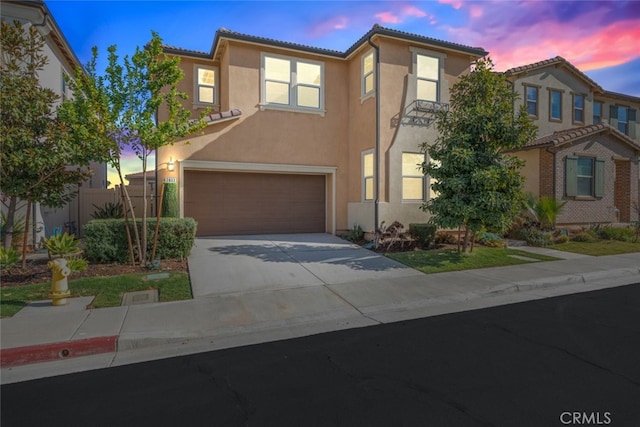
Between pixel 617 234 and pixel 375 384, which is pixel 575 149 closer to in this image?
pixel 617 234

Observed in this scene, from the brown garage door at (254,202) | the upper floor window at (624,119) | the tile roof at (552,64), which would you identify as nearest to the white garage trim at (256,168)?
the brown garage door at (254,202)

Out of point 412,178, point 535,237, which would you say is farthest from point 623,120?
point 412,178

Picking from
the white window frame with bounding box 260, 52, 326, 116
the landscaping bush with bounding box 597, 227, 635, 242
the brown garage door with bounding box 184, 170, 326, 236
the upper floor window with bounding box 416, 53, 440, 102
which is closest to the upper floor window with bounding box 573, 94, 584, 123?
the landscaping bush with bounding box 597, 227, 635, 242

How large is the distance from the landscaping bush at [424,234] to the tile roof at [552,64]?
9440mm

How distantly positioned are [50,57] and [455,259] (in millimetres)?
14672

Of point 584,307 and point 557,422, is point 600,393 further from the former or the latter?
point 584,307

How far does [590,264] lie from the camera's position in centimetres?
973

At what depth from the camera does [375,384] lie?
3.66m

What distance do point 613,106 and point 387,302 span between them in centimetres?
2233

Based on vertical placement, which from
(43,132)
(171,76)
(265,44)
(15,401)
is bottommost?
(15,401)

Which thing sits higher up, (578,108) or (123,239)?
(578,108)

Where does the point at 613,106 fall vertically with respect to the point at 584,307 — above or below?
above

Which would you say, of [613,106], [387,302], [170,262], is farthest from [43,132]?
[613,106]

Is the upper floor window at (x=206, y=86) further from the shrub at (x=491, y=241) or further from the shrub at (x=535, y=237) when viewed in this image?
the shrub at (x=535, y=237)
